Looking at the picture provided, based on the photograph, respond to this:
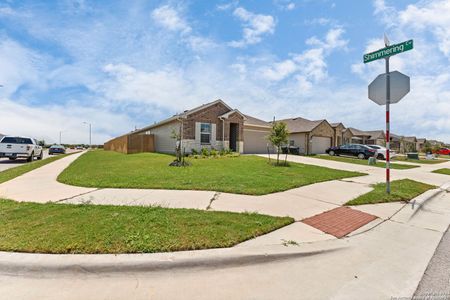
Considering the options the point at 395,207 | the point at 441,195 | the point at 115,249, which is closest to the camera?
the point at 115,249

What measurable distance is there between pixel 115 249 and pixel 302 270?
2.48m

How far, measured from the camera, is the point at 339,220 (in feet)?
14.6

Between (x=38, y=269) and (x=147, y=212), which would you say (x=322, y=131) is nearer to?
(x=147, y=212)

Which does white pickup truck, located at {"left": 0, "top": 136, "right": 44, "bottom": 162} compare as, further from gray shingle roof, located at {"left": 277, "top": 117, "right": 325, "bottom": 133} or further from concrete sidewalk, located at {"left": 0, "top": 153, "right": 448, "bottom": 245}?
gray shingle roof, located at {"left": 277, "top": 117, "right": 325, "bottom": 133}

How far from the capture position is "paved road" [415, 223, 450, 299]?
2.42m

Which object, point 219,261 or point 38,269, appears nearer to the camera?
point 38,269

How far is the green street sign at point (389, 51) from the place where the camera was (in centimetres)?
582

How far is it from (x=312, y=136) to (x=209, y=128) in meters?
14.5

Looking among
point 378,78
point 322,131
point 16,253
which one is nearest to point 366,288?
point 16,253

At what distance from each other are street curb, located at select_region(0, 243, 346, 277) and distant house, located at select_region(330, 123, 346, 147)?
31.7 meters

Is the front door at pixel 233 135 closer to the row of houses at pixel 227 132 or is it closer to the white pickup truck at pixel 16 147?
the row of houses at pixel 227 132

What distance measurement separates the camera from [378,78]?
260 inches

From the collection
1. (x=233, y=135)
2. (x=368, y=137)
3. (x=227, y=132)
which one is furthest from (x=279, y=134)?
(x=368, y=137)

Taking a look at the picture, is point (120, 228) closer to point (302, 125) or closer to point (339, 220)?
point (339, 220)
